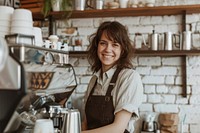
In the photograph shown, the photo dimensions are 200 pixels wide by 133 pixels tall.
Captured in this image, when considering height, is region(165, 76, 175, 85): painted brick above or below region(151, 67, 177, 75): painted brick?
below

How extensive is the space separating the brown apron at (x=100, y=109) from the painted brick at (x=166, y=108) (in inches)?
42.2

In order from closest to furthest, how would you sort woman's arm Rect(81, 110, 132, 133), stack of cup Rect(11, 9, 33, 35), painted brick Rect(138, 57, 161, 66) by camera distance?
stack of cup Rect(11, 9, 33, 35) < woman's arm Rect(81, 110, 132, 133) < painted brick Rect(138, 57, 161, 66)

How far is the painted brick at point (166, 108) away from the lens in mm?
2658

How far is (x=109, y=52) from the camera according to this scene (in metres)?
1.74

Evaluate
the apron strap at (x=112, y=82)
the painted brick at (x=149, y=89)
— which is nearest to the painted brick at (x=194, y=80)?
the painted brick at (x=149, y=89)

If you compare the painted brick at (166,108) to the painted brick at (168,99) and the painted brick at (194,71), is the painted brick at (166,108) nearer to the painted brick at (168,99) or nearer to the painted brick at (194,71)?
the painted brick at (168,99)

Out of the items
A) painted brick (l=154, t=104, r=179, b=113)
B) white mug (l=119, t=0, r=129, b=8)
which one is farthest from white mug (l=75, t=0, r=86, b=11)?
painted brick (l=154, t=104, r=179, b=113)

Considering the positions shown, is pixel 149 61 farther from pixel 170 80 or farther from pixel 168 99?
pixel 168 99

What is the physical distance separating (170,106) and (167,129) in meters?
0.24

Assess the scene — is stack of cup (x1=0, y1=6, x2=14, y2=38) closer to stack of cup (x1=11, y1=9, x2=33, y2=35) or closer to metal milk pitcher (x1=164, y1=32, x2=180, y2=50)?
stack of cup (x1=11, y1=9, x2=33, y2=35)

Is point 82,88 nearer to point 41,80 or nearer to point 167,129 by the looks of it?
point 167,129

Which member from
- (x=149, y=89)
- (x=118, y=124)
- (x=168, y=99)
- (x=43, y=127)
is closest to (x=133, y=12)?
(x=149, y=89)

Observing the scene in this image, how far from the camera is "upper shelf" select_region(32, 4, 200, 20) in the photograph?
2.46 metres

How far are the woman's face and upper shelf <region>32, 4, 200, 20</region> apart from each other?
0.87m
